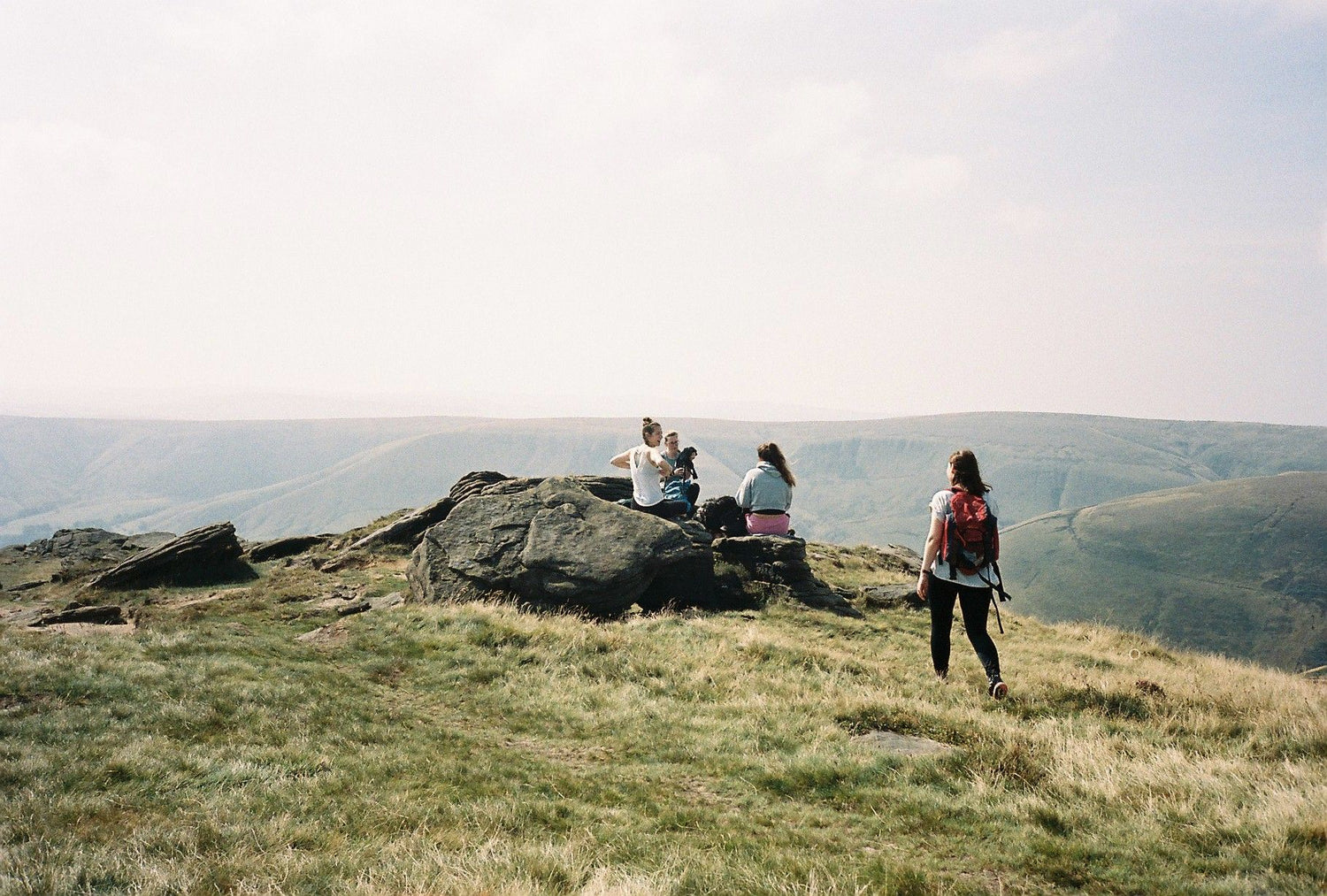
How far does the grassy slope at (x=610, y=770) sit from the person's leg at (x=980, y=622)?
1.94 feet

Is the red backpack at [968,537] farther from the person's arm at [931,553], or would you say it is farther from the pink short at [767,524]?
the pink short at [767,524]

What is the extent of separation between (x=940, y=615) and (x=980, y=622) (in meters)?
0.56

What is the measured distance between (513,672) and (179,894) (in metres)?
6.91

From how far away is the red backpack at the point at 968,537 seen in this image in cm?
987

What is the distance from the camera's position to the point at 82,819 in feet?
18.7

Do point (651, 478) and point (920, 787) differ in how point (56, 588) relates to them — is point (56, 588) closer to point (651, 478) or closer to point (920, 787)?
point (651, 478)

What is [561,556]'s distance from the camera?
15.8 metres

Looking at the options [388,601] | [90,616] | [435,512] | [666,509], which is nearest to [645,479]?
[666,509]

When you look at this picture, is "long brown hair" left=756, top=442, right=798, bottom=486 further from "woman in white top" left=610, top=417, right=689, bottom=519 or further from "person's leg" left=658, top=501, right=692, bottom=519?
"person's leg" left=658, top=501, right=692, bottom=519

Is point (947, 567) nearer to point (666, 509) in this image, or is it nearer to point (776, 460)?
point (776, 460)

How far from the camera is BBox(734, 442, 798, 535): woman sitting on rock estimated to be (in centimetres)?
1823

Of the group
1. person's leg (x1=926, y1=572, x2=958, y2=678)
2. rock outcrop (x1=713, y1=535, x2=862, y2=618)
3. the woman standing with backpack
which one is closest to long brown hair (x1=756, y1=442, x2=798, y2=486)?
rock outcrop (x1=713, y1=535, x2=862, y2=618)

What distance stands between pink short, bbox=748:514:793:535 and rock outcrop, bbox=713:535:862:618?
30cm

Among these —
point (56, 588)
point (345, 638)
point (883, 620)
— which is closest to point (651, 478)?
point (883, 620)
